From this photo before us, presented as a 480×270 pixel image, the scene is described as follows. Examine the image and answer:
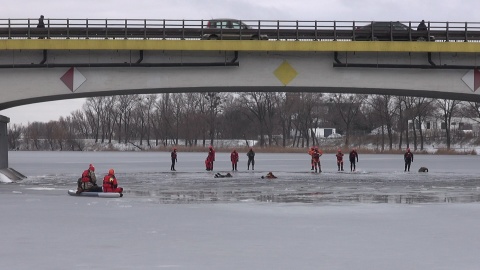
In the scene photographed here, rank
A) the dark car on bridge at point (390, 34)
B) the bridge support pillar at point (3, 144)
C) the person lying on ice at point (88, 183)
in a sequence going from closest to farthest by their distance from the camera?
the person lying on ice at point (88, 183) → the dark car on bridge at point (390, 34) → the bridge support pillar at point (3, 144)

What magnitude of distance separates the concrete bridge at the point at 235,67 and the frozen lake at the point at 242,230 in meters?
6.99

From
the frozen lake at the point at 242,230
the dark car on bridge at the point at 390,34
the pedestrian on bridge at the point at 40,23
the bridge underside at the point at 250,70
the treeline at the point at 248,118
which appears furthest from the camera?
the treeline at the point at 248,118

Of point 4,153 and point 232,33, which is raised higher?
point 232,33

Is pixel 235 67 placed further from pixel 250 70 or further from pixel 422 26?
pixel 422 26

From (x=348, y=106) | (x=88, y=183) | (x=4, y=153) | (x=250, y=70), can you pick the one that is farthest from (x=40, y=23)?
(x=348, y=106)

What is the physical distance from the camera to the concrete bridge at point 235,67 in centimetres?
3803

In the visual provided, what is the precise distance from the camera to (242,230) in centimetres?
1914

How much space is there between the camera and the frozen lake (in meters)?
14.6

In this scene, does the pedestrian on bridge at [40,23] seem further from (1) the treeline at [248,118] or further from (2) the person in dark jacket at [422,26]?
(1) the treeline at [248,118]

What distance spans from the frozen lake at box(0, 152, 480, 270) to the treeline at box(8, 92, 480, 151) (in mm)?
92068

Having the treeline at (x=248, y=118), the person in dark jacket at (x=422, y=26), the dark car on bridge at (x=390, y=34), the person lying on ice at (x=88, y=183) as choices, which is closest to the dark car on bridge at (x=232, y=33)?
the dark car on bridge at (x=390, y=34)

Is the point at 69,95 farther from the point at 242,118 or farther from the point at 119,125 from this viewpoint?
the point at 119,125

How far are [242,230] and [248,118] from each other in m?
123

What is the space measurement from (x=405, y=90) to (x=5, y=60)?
18505 mm
